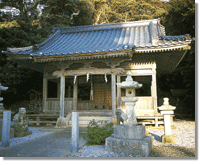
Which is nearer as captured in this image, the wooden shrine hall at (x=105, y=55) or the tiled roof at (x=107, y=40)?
the tiled roof at (x=107, y=40)

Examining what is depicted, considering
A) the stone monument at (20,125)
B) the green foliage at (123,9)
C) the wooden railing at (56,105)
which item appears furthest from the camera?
the green foliage at (123,9)

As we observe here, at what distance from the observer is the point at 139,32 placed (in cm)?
1141

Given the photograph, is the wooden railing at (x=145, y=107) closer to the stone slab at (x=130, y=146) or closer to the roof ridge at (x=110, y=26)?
the stone slab at (x=130, y=146)

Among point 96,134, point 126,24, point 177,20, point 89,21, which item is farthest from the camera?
point 89,21

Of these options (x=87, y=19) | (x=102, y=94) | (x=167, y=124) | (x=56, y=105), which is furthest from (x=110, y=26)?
(x=87, y=19)

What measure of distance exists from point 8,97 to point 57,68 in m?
7.02

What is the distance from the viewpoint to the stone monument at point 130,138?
14.0 ft

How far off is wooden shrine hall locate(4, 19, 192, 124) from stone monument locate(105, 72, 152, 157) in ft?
11.6

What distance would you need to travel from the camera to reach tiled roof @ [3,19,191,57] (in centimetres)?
813

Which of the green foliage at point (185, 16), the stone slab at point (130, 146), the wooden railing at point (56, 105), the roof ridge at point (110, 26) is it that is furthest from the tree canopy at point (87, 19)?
the stone slab at point (130, 146)

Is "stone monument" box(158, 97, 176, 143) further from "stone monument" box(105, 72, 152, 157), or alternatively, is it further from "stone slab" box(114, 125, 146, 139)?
"stone slab" box(114, 125, 146, 139)

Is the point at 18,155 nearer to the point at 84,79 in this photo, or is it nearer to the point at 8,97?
the point at 84,79

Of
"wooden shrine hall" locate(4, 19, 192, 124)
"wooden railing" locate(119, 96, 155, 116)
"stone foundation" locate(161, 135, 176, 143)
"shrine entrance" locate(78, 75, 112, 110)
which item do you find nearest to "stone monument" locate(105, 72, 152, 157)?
"stone foundation" locate(161, 135, 176, 143)

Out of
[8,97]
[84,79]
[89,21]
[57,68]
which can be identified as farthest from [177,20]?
[8,97]
